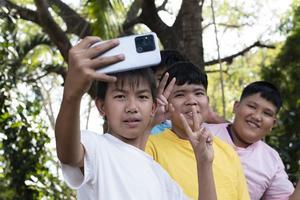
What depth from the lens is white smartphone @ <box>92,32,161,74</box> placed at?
148cm

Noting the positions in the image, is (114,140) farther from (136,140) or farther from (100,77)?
(100,77)

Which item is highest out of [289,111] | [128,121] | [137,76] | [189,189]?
[137,76]

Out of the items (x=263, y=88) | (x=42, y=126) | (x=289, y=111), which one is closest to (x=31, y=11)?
(x=42, y=126)

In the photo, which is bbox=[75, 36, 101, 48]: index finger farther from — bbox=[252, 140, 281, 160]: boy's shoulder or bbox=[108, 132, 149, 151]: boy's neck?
bbox=[252, 140, 281, 160]: boy's shoulder

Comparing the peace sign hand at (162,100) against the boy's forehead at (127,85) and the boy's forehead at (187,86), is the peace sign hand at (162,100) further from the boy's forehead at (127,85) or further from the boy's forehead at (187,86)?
the boy's forehead at (187,86)

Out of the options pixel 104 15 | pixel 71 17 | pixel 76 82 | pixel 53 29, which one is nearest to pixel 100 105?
pixel 76 82

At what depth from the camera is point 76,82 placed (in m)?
1.41

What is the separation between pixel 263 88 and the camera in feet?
9.07

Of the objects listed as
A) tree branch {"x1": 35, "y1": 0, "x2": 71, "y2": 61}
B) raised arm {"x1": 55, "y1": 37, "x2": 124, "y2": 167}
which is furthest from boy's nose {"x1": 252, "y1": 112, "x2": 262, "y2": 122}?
tree branch {"x1": 35, "y1": 0, "x2": 71, "y2": 61}

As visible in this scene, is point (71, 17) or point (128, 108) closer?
point (128, 108)

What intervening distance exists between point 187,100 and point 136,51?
0.66 metres

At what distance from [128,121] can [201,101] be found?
513mm

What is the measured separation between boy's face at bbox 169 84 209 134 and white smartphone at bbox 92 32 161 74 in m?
0.57

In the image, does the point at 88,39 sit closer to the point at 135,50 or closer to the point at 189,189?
the point at 135,50
